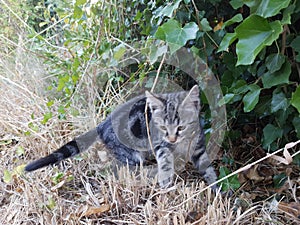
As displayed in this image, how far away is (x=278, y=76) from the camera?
3.46 feet

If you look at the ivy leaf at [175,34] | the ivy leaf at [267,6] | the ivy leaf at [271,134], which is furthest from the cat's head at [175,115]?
the ivy leaf at [267,6]

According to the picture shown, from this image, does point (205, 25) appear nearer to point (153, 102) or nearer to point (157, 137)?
point (153, 102)

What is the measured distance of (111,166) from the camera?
1.60m

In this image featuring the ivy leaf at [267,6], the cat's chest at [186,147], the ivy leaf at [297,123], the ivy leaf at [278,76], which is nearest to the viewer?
the ivy leaf at [267,6]

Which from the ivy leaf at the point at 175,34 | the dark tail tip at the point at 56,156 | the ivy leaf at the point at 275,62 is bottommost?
the dark tail tip at the point at 56,156

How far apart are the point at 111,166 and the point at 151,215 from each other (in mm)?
490

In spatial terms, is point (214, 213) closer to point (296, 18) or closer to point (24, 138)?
point (296, 18)

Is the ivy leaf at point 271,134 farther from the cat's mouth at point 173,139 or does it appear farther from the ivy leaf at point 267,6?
the ivy leaf at point 267,6

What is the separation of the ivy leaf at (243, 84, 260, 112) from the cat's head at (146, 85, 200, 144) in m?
0.35

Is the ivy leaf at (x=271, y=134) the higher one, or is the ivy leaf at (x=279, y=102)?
the ivy leaf at (x=279, y=102)

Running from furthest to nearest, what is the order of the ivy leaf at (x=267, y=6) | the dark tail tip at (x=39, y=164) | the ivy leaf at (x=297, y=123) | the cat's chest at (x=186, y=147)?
the cat's chest at (x=186, y=147) → the dark tail tip at (x=39, y=164) → the ivy leaf at (x=297, y=123) → the ivy leaf at (x=267, y=6)

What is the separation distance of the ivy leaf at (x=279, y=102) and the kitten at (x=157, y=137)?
0.34 metres

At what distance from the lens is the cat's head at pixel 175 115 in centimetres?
147

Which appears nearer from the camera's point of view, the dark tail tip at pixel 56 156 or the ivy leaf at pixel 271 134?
the ivy leaf at pixel 271 134
